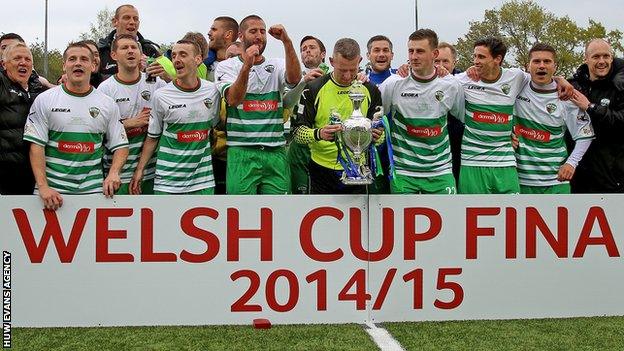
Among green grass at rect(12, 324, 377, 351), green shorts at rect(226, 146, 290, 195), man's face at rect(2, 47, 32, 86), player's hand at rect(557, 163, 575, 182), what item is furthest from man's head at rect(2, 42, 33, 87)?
player's hand at rect(557, 163, 575, 182)

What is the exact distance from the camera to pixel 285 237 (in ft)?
17.6

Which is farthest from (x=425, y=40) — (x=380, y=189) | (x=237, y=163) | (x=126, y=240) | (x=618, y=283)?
(x=126, y=240)

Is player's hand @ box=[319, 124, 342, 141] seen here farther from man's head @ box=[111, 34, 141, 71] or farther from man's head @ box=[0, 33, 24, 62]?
man's head @ box=[0, 33, 24, 62]

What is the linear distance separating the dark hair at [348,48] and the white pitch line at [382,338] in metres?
1.91

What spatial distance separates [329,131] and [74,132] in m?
1.76

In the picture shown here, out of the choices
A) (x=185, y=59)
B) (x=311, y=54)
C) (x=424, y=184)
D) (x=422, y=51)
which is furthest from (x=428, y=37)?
(x=311, y=54)

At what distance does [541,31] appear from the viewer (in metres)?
40.2

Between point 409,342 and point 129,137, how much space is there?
104 inches

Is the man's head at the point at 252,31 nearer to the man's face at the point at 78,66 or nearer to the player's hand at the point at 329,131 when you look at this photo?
the player's hand at the point at 329,131

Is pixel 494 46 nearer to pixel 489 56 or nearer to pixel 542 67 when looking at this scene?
pixel 489 56

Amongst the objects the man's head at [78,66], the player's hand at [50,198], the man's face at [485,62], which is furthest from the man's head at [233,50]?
the player's hand at [50,198]

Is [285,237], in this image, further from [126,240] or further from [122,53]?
[122,53]

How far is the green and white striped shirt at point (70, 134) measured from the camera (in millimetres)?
5602

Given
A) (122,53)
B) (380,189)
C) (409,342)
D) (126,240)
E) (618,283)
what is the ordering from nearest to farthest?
(409,342) < (126,240) < (618,283) < (122,53) < (380,189)
